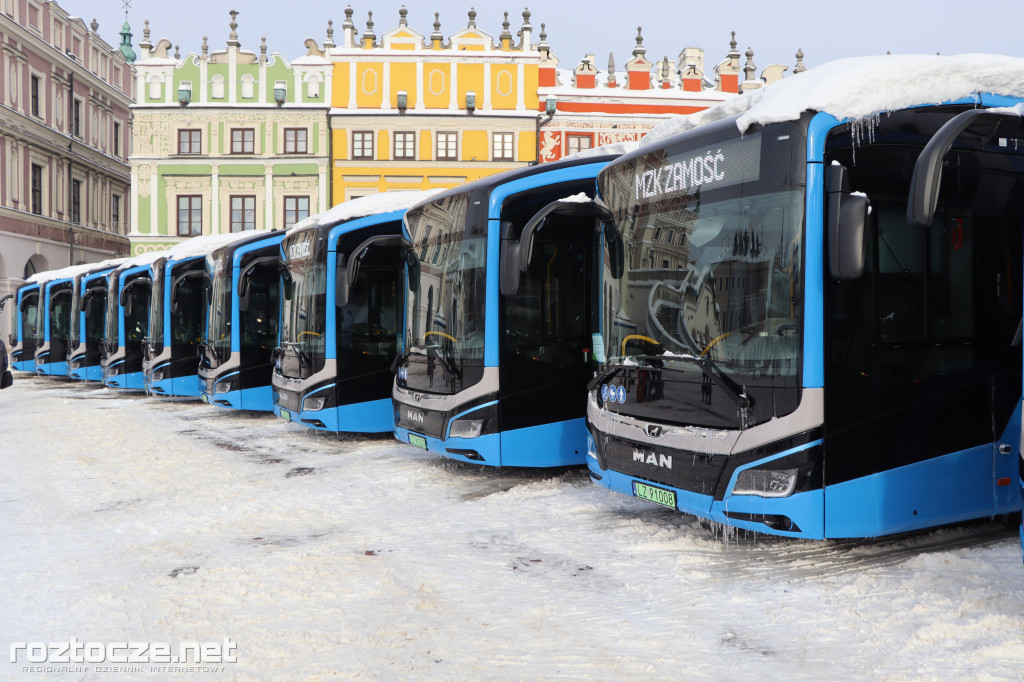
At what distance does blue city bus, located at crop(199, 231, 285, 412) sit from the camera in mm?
15445

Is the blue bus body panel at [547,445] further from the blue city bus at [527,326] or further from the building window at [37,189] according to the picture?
the building window at [37,189]

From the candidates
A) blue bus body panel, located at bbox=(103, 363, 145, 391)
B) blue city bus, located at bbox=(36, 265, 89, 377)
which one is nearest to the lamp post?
blue city bus, located at bbox=(36, 265, 89, 377)

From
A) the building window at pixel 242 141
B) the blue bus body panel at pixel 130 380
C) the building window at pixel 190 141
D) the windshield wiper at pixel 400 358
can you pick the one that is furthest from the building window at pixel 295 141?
the windshield wiper at pixel 400 358

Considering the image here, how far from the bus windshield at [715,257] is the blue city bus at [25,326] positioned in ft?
92.5

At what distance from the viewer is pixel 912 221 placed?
4719 mm

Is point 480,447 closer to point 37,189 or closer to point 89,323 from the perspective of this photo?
point 89,323

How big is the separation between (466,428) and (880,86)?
5.00 metres

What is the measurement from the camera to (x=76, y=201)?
162 ft

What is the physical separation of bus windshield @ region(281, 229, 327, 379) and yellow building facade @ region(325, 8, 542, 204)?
30884 millimetres

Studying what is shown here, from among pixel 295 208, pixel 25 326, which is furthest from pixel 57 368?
pixel 295 208

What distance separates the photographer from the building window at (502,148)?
44188mm

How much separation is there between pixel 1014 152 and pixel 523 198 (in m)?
4.26

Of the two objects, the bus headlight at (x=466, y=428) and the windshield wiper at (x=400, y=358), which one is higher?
the windshield wiper at (x=400, y=358)

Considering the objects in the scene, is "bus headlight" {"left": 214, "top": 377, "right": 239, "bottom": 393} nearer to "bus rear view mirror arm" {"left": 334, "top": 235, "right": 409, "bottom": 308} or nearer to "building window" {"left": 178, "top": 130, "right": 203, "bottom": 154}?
"bus rear view mirror arm" {"left": 334, "top": 235, "right": 409, "bottom": 308}
